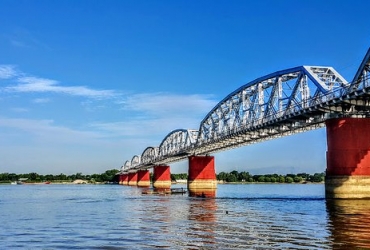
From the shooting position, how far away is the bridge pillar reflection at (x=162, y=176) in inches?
6650

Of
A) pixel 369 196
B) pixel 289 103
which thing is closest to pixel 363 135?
pixel 369 196

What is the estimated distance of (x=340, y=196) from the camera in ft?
181

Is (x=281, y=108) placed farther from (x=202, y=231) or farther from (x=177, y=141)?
(x=177, y=141)

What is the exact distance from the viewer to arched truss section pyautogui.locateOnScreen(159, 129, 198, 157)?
133 m

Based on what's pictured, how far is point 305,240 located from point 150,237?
8.54m

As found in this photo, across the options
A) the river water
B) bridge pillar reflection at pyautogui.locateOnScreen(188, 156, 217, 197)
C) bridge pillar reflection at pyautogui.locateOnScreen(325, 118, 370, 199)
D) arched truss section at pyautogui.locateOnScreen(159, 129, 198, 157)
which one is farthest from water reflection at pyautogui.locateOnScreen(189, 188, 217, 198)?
the river water

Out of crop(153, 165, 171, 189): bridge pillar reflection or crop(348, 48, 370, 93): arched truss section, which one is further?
crop(153, 165, 171, 189): bridge pillar reflection

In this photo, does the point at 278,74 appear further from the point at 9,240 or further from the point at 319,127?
the point at 9,240

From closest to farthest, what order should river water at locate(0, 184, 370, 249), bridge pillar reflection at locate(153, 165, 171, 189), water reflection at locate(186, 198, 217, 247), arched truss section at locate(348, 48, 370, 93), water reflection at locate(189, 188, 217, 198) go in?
river water at locate(0, 184, 370, 249)
water reflection at locate(186, 198, 217, 247)
arched truss section at locate(348, 48, 370, 93)
water reflection at locate(189, 188, 217, 198)
bridge pillar reflection at locate(153, 165, 171, 189)

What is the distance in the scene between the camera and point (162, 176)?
17450 cm

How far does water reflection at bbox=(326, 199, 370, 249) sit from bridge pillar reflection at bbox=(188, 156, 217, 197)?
73780mm

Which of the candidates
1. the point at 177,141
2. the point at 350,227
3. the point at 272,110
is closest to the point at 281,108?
the point at 272,110

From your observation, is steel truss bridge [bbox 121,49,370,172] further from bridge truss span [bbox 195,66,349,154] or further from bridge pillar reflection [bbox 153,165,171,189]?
bridge pillar reflection [bbox 153,165,171,189]

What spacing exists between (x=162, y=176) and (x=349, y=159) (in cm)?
12355
